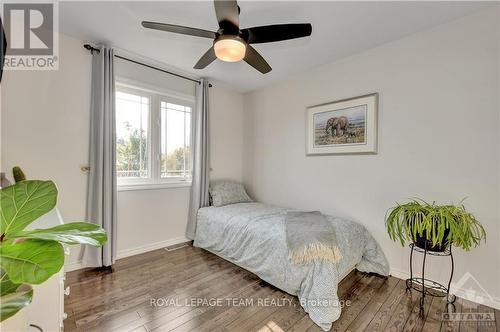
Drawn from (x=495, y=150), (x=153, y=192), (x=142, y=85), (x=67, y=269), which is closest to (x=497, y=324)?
(x=495, y=150)

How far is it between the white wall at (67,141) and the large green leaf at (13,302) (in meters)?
2.17

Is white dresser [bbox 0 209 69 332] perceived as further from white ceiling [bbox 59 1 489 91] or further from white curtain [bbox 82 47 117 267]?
white ceiling [bbox 59 1 489 91]

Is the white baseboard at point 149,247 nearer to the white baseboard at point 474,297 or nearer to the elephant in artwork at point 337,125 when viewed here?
the elephant in artwork at point 337,125

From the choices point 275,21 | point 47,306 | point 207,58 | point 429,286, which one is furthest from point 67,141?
point 429,286

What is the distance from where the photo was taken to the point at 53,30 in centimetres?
214

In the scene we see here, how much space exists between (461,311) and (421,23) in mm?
2511

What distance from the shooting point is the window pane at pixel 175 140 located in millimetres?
3057

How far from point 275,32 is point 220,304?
2.21m

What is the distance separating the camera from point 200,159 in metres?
3.17

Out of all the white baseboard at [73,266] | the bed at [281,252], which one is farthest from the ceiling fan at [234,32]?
the white baseboard at [73,266]

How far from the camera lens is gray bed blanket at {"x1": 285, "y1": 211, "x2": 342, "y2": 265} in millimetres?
1793

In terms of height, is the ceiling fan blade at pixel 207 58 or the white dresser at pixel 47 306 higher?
the ceiling fan blade at pixel 207 58

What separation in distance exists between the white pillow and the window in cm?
42

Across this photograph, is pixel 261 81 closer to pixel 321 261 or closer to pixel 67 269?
pixel 321 261
